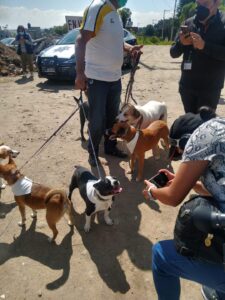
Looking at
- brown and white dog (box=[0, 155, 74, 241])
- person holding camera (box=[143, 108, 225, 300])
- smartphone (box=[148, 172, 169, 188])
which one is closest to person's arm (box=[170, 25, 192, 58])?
smartphone (box=[148, 172, 169, 188])

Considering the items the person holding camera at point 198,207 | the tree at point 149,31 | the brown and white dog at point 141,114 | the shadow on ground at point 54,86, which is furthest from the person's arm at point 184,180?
the tree at point 149,31

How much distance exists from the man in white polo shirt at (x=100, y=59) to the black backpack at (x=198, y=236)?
2.81 m

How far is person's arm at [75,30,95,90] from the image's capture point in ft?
12.4

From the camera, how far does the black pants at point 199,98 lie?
3742 millimetres

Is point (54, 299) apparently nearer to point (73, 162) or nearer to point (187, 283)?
point (187, 283)

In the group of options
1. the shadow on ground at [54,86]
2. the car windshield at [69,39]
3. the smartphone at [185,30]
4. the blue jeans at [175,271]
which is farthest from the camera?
the car windshield at [69,39]

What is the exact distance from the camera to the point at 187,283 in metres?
2.70

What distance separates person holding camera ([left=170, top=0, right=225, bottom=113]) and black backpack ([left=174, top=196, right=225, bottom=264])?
232 cm

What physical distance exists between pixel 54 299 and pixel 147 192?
133 cm

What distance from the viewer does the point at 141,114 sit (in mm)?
5047

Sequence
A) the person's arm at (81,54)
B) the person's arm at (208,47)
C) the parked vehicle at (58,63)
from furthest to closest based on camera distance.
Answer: the parked vehicle at (58,63), the person's arm at (81,54), the person's arm at (208,47)

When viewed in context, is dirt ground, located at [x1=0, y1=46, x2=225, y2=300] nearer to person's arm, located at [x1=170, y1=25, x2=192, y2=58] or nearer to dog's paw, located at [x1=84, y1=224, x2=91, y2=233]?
dog's paw, located at [x1=84, y1=224, x2=91, y2=233]

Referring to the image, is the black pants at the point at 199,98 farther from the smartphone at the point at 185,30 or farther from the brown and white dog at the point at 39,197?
the brown and white dog at the point at 39,197

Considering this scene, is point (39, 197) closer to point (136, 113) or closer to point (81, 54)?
point (81, 54)
